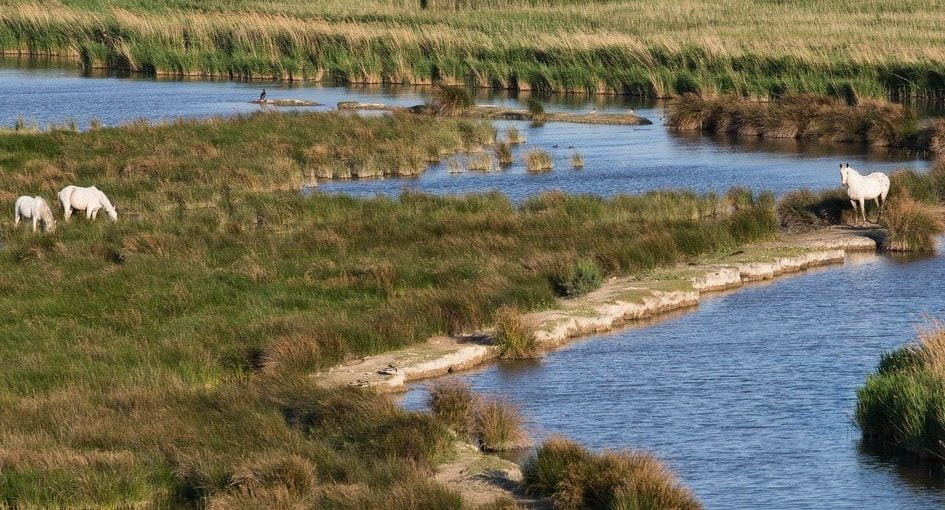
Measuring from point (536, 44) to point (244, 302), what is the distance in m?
42.7

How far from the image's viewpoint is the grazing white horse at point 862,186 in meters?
26.1

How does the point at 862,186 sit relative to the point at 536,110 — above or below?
below

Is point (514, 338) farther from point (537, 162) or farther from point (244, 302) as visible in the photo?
point (537, 162)

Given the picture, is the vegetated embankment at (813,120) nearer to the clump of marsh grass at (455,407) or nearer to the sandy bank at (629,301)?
the sandy bank at (629,301)

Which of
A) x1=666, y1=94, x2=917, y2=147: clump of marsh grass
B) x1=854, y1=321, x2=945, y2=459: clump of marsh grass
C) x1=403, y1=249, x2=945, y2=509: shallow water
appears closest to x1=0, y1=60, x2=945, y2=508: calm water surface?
x1=403, y1=249, x2=945, y2=509: shallow water

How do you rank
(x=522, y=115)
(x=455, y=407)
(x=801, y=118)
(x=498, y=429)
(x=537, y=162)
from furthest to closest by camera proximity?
(x=522, y=115), (x=801, y=118), (x=537, y=162), (x=455, y=407), (x=498, y=429)

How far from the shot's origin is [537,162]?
36.4 m

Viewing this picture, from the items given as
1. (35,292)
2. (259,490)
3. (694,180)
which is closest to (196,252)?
(35,292)

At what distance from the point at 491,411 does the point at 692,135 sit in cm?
3086

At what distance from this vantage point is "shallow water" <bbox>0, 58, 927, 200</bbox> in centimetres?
3384

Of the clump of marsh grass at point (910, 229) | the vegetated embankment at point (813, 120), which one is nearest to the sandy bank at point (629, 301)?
the clump of marsh grass at point (910, 229)

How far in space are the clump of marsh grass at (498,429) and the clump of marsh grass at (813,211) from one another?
1379 centimetres

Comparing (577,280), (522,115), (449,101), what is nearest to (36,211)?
(577,280)

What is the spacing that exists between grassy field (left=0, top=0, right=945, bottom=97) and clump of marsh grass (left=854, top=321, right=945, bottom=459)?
114 ft
